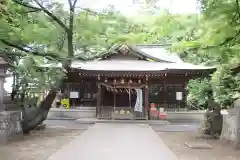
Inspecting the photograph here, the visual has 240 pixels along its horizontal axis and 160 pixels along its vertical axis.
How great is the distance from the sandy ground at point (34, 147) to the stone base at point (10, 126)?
34 cm

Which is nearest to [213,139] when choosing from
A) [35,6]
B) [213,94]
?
[213,94]

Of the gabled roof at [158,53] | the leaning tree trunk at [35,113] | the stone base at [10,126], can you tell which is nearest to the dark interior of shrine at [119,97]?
the gabled roof at [158,53]

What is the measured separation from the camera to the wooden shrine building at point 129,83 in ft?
73.2

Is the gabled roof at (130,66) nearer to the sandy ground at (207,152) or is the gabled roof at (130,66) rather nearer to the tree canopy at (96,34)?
the tree canopy at (96,34)

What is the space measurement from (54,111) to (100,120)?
14.8 ft

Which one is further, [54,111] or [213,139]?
[54,111]

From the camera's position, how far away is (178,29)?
855cm

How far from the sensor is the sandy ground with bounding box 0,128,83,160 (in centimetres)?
932

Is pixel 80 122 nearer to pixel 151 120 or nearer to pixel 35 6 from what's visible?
pixel 151 120

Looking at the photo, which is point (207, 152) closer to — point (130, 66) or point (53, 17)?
point (53, 17)

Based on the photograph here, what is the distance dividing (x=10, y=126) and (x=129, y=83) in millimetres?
11553

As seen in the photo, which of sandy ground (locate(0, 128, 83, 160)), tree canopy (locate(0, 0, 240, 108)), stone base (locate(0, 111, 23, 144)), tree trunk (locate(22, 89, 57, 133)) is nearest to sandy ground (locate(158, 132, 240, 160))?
tree canopy (locate(0, 0, 240, 108))

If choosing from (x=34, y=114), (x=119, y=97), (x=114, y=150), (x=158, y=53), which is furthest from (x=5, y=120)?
(x=158, y=53)

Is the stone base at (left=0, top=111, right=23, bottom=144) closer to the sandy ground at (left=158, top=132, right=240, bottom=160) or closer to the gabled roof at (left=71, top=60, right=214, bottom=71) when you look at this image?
the sandy ground at (left=158, top=132, right=240, bottom=160)
